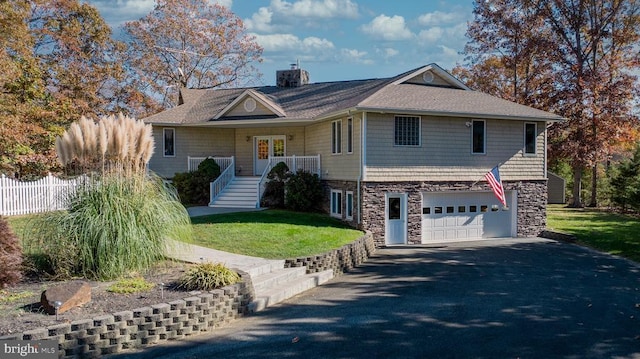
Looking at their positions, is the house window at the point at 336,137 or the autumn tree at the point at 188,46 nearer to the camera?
the house window at the point at 336,137

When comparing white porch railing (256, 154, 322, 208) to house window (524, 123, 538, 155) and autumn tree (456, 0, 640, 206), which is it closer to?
house window (524, 123, 538, 155)

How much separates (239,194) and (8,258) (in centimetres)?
1217

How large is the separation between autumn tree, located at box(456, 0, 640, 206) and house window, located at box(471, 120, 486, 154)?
1086 cm

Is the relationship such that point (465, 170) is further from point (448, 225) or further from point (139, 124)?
point (139, 124)

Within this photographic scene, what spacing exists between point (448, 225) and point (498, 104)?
5.20m

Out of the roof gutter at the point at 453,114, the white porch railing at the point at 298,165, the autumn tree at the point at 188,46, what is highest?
the autumn tree at the point at 188,46

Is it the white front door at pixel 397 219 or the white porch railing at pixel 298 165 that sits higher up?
the white porch railing at pixel 298 165

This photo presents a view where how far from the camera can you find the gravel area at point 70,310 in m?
5.62

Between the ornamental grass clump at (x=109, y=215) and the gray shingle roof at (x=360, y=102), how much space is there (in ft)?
25.4

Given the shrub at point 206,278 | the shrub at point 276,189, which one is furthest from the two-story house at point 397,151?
the shrub at point 206,278

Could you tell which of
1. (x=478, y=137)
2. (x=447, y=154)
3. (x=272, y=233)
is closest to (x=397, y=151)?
(x=447, y=154)

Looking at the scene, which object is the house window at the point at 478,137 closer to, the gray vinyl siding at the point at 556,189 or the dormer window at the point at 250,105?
the dormer window at the point at 250,105

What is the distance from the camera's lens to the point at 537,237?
17.3 metres

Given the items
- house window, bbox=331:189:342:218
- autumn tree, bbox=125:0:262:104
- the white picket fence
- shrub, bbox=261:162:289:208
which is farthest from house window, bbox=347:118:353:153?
autumn tree, bbox=125:0:262:104
